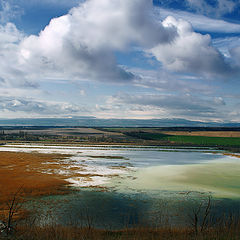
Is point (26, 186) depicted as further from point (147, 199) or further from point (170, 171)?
point (170, 171)

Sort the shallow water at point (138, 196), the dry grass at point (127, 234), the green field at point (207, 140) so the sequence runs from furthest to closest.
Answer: the green field at point (207, 140) < the shallow water at point (138, 196) < the dry grass at point (127, 234)

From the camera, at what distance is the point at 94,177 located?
27.9 meters

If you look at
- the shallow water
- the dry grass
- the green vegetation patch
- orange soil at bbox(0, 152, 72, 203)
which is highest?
the dry grass

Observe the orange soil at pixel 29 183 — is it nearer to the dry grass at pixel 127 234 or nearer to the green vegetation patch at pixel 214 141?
the dry grass at pixel 127 234

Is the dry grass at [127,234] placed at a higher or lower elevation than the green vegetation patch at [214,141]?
higher

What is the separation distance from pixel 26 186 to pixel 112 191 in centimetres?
809

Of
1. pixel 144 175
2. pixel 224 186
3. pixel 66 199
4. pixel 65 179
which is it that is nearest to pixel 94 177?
pixel 65 179

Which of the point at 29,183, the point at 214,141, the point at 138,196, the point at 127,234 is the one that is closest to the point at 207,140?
the point at 214,141

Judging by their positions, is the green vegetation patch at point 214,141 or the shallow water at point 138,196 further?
the green vegetation patch at point 214,141

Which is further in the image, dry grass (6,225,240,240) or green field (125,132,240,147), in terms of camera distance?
green field (125,132,240,147)

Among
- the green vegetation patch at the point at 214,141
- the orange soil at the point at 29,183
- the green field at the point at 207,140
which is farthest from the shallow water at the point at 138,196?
the green field at the point at 207,140

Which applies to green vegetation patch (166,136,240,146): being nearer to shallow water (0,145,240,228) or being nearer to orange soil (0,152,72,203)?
shallow water (0,145,240,228)

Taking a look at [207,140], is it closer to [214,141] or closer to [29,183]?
[214,141]

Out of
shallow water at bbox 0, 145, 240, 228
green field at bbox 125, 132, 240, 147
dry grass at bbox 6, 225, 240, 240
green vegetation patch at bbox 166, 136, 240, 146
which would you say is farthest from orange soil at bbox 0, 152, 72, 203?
green vegetation patch at bbox 166, 136, 240, 146
